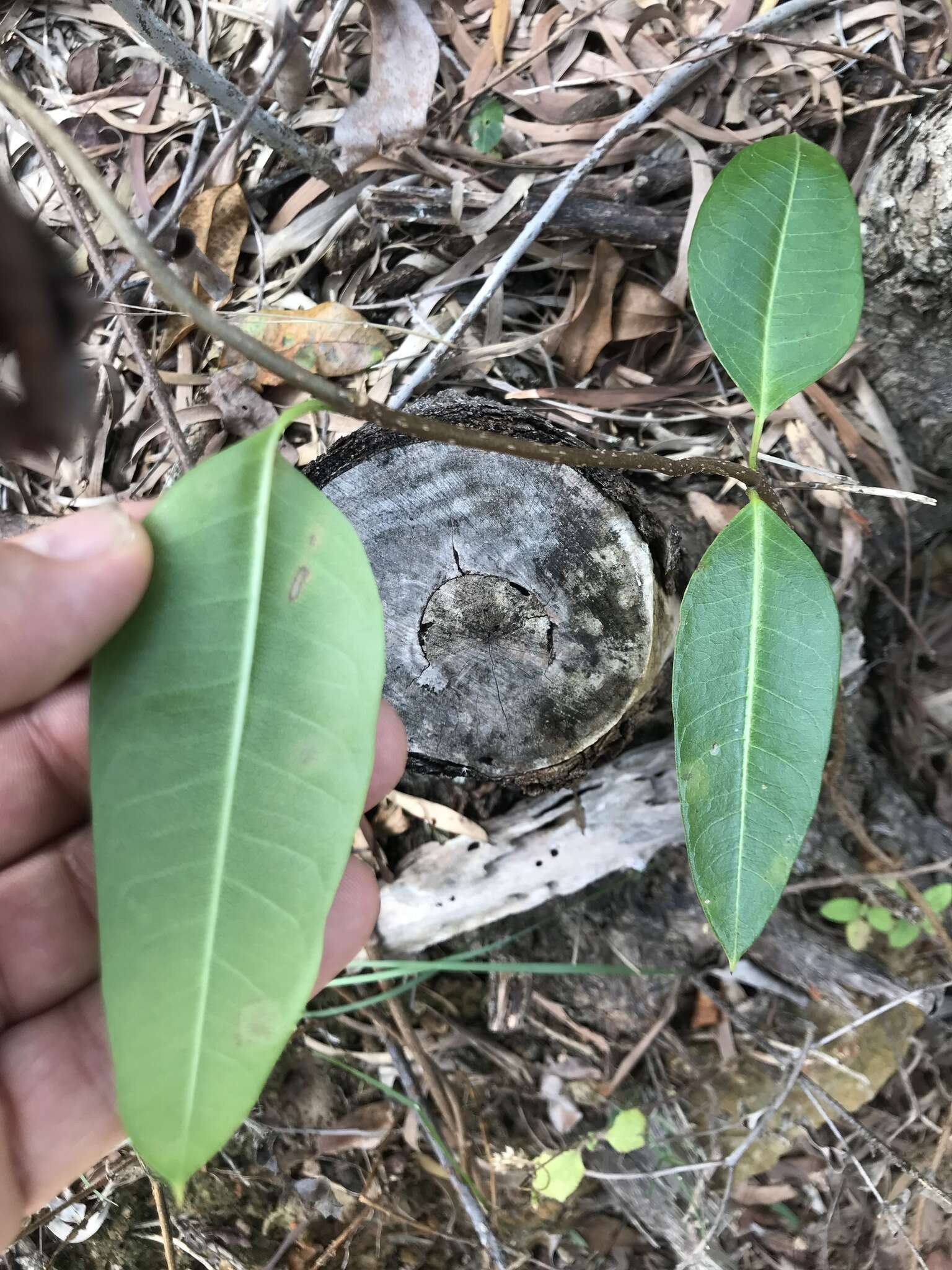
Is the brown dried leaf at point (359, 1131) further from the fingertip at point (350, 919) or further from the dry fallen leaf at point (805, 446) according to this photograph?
the dry fallen leaf at point (805, 446)

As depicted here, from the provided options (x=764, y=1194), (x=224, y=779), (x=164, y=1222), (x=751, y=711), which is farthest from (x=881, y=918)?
(x=224, y=779)

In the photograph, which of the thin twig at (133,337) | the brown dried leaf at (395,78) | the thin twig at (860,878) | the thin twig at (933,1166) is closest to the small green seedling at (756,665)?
the brown dried leaf at (395,78)

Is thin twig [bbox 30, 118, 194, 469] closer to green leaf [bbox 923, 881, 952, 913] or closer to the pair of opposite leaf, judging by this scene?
the pair of opposite leaf

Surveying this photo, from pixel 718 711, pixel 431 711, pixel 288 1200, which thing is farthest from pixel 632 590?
pixel 288 1200

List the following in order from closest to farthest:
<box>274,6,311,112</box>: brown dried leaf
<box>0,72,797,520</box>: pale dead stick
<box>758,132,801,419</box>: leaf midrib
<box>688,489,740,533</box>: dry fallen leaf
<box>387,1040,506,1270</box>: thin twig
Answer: <box>0,72,797,520</box>: pale dead stick → <box>758,132,801,419</box>: leaf midrib → <box>274,6,311,112</box>: brown dried leaf → <box>688,489,740,533</box>: dry fallen leaf → <box>387,1040,506,1270</box>: thin twig

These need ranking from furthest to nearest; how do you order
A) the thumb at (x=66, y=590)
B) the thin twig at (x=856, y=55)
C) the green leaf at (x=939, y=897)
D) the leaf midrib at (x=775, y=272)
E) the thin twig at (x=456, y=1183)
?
1. the green leaf at (x=939, y=897)
2. the thin twig at (x=456, y=1183)
3. the thin twig at (x=856, y=55)
4. the leaf midrib at (x=775, y=272)
5. the thumb at (x=66, y=590)

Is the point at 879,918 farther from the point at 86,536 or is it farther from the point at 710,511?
the point at 86,536

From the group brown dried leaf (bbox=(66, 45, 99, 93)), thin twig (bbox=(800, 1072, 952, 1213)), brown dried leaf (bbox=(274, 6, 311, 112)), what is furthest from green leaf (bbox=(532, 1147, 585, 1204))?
brown dried leaf (bbox=(66, 45, 99, 93))

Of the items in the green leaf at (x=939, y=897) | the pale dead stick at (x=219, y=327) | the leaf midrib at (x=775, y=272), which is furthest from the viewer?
the green leaf at (x=939, y=897)
